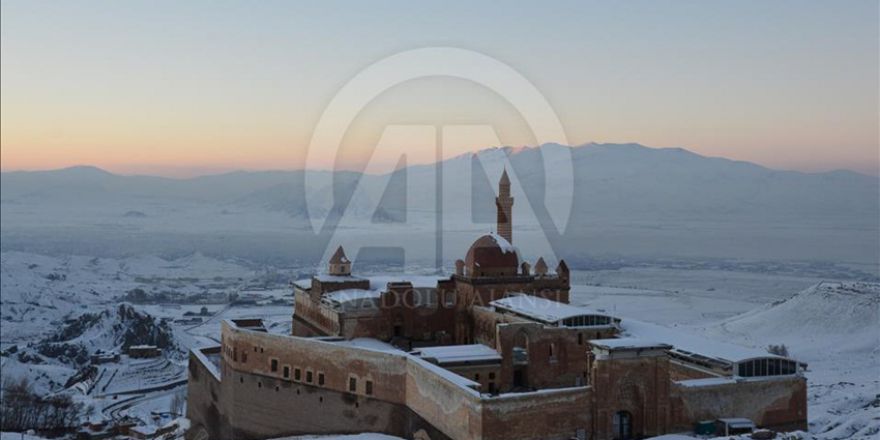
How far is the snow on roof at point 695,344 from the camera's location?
38.7 meters

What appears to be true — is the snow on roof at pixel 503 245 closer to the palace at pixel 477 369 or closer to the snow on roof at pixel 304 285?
the palace at pixel 477 369

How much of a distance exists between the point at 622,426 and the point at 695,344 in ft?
30.0

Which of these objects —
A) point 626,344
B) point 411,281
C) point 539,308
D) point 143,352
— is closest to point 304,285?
point 411,281

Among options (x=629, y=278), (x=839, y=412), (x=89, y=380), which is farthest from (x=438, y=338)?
(x=629, y=278)

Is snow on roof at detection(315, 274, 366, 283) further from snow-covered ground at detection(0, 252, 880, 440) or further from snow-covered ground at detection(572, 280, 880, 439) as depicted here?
snow-covered ground at detection(572, 280, 880, 439)

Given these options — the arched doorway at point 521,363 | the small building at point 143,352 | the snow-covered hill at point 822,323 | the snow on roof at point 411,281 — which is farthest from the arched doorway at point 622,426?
the small building at point 143,352

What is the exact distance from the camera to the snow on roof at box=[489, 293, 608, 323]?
1710 inches

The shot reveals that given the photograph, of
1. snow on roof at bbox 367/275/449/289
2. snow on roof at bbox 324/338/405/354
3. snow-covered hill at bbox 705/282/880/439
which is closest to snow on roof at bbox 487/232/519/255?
snow on roof at bbox 367/275/449/289

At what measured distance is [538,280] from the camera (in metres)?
52.6

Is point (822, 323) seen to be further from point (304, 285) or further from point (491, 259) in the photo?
point (304, 285)

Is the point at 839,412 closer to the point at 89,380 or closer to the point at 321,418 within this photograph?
the point at 321,418

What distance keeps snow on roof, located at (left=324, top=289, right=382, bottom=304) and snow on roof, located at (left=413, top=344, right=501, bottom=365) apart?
830 centimetres

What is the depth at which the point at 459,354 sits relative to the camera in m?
39.7

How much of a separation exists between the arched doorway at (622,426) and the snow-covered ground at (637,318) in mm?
9738
